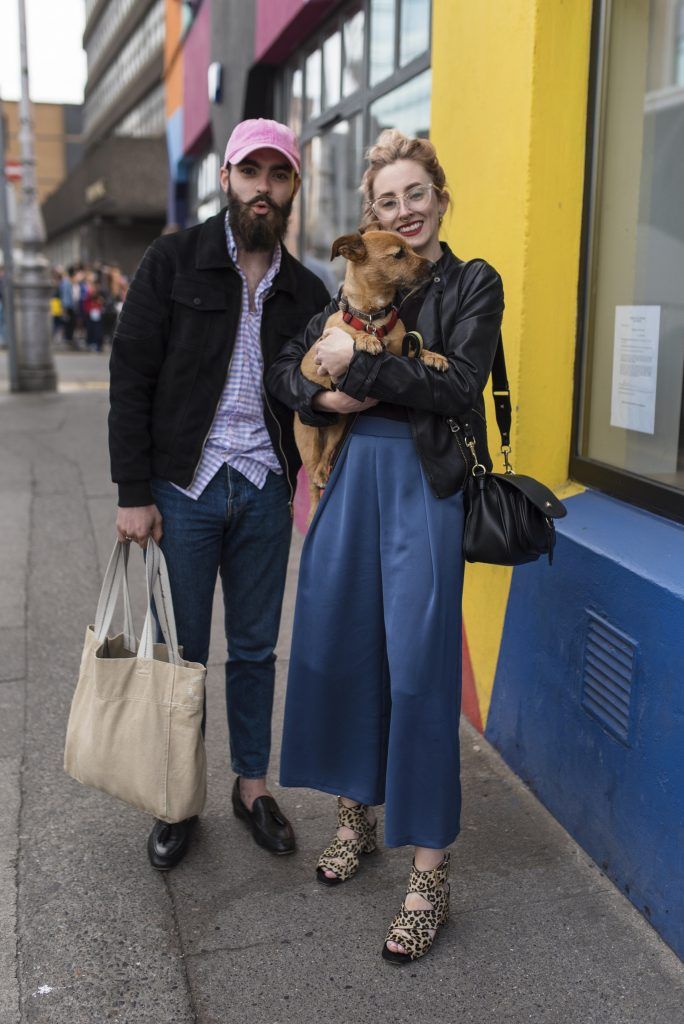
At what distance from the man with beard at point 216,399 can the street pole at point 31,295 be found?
12033 millimetres

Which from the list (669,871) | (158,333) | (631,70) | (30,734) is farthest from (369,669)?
(631,70)

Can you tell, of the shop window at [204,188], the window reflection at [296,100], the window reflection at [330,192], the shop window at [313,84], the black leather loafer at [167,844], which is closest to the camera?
the black leather loafer at [167,844]

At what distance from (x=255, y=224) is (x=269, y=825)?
194 centimetres

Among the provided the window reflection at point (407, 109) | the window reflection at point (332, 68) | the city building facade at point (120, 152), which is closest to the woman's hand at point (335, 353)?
the window reflection at point (407, 109)

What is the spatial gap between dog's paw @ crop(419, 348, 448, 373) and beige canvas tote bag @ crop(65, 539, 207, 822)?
113cm

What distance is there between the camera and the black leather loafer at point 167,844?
309cm

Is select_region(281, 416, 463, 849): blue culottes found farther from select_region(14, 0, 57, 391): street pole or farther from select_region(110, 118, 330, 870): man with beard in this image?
select_region(14, 0, 57, 391): street pole

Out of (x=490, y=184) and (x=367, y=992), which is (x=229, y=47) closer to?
(x=490, y=184)

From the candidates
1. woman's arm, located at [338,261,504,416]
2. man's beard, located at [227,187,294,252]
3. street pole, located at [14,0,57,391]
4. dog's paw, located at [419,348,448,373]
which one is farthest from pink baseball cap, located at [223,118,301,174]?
street pole, located at [14,0,57,391]

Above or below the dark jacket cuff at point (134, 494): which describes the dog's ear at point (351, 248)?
above

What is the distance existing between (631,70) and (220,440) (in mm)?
1933

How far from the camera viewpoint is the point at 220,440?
3.00 meters

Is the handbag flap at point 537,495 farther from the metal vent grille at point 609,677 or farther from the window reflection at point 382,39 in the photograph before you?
the window reflection at point 382,39

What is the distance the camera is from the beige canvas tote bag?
2855 mm
